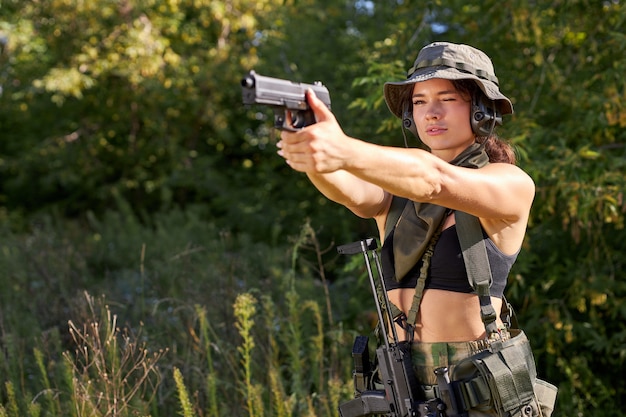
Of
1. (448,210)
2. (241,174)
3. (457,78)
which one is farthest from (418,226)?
(241,174)

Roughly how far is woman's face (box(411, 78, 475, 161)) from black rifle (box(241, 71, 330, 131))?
0.62m

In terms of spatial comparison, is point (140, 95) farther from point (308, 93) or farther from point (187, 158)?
point (308, 93)

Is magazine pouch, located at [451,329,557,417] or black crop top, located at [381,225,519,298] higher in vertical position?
black crop top, located at [381,225,519,298]

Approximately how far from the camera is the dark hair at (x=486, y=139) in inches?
86.6

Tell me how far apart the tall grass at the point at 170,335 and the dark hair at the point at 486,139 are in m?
1.31

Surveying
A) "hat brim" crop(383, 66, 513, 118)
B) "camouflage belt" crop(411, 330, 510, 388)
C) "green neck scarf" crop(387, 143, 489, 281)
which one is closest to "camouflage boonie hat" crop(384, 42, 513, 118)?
"hat brim" crop(383, 66, 513, 118)

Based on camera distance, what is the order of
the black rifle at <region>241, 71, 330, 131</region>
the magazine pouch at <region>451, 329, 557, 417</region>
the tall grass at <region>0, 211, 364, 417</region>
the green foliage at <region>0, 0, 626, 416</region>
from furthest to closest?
1. the green foliage at <region>0, 0, 626, 416</region>
2. the tall grass at <region>0, 211, 364, 417</region>
3. the magazine pouch at <region>451, 329, 557, 417</region>
4. the black rifle at <region>241, 71, 330, 131</region>

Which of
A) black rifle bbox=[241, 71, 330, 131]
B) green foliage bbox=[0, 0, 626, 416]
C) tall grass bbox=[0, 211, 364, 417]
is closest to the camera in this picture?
black rifle bbox=[241, 71, 330, 131]

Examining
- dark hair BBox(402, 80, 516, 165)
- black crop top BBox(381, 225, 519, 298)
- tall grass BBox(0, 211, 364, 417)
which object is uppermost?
dark hair BBox(402, 80, 516, 165)

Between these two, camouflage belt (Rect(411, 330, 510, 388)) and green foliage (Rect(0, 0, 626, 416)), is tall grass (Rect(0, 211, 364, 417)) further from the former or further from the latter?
camouflage belt (Rect(411, 330, 510, 388))

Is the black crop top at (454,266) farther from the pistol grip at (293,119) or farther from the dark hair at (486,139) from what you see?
the pistol grip at (293,119)

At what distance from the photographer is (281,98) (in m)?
1.58

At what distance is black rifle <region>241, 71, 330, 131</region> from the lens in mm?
1543

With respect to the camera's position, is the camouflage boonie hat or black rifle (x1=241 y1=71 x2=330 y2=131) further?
the camouflage boonie hat
